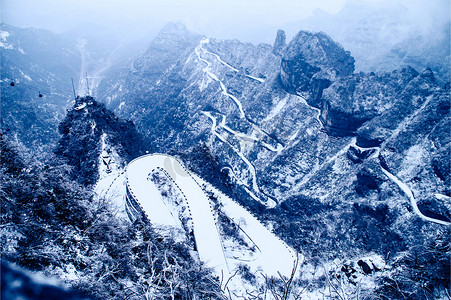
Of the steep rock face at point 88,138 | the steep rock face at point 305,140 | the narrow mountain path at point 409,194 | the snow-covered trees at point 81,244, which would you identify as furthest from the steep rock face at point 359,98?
the snow-covered trees at point 81,244

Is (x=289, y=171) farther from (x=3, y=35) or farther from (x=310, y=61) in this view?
(x=3, y=35)

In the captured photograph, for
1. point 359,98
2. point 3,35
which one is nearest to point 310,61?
point 359,98

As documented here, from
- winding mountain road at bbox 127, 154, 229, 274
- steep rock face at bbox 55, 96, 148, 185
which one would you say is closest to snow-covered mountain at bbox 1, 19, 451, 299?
winding mountain road at bbox 127, 154, 229, 274

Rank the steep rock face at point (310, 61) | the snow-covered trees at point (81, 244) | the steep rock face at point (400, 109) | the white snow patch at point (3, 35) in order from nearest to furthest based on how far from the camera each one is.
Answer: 1. the snow-covered trees at point (81, 244)
2. the steep rock face at point (400, 109)
3. the steep rock face at point (310, 61)
4. the white snow patch at point (3, 35)

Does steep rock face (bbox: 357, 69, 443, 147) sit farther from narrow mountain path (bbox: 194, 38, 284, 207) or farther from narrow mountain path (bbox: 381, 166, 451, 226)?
narrow mountain path (bbox: 194, 38, 284, 207)

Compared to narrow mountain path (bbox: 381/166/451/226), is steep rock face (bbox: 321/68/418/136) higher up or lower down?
higher up

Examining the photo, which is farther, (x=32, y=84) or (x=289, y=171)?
(x=32, y=84)

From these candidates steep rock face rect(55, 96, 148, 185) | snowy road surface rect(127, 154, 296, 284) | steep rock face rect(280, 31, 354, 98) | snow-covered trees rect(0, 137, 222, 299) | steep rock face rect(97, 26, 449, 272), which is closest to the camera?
snow-covered trees rect(0, 137, 222, 299)

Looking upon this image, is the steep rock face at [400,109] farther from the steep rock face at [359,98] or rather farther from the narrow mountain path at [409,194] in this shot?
the narrow mountain path at [409,194]
